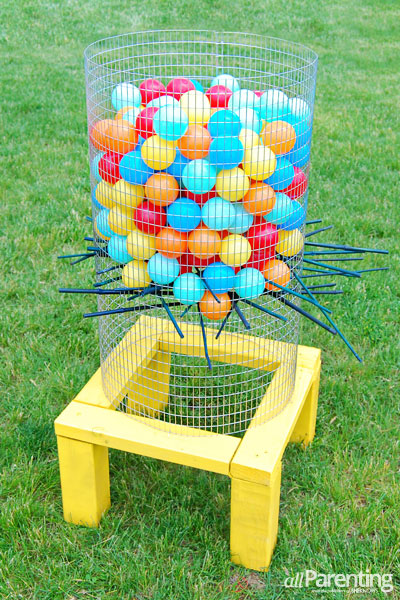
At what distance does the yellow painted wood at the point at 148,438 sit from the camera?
180 cm

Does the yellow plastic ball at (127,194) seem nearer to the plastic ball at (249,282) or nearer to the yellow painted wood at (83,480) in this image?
the plastic ball at (249,282)

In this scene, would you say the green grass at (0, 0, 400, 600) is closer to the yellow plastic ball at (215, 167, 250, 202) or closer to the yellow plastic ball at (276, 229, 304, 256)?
the yellow plastic ball at (276, 229, 304, 256)

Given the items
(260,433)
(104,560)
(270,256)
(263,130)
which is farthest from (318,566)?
(263,130)

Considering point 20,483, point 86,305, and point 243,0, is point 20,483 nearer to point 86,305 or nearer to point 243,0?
point 86,305

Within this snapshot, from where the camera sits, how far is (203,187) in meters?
1.62

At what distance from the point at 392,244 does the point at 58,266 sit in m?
1.65

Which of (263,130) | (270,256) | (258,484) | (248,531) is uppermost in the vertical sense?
(263,130)

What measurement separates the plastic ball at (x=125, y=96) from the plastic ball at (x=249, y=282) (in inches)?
21.3

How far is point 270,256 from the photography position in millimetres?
1788

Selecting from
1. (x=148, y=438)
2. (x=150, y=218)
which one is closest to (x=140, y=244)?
(x=150, y=218)

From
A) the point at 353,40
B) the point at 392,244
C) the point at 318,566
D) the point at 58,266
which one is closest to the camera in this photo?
the point at 318,566

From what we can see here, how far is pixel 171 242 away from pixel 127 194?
171mm

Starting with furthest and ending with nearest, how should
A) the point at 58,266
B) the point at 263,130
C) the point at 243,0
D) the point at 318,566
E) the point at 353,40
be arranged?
the point at 243,0
the point at 353,40
the point at 58,266
the point at 318,566
the point at 263,130

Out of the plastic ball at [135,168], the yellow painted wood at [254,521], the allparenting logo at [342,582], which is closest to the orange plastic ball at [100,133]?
the plastic ball at [135,168]
